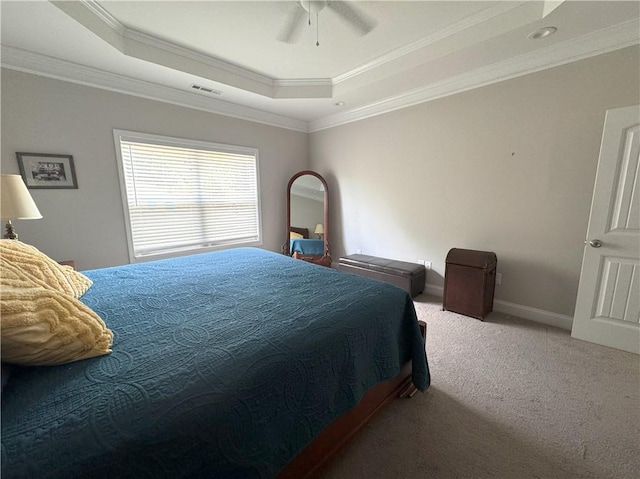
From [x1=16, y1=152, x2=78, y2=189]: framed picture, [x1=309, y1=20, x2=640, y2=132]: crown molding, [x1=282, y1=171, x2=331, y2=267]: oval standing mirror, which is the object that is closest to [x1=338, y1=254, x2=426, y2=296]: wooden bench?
[x1=282, y1=171, x2=331, y2=267]: oval standing mirror

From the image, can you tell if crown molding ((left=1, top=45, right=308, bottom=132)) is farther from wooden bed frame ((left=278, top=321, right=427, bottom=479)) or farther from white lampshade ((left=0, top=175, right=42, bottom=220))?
wooden bed frame ((left=278, top=321, right=427, bottom=479))

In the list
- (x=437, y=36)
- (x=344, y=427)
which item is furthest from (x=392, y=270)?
(x=437, y=36)

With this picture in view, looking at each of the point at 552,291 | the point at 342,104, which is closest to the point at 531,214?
the point at 552,291

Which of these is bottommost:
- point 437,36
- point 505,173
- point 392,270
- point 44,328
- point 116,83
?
point 392,270

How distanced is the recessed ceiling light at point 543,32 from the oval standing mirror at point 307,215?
277 centimetres

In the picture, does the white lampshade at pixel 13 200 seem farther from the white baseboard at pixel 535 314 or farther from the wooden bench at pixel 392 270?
the white baseboard at pixel 535 314

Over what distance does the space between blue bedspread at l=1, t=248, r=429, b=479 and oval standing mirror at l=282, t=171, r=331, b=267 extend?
2.50 meters

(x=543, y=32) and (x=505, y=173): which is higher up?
(x=543, y=32)

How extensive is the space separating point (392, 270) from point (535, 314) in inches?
58.0

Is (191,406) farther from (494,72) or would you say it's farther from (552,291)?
(494,72)

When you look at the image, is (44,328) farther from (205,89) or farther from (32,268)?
(205,89)

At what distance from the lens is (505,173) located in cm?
273

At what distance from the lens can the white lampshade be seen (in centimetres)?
179

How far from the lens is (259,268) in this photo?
7.02 feet
